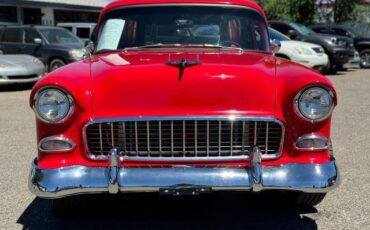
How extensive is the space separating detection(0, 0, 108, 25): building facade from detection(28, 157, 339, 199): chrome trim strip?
788 inches

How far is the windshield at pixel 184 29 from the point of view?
449cm

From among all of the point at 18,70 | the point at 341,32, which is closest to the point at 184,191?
the point at 18,70

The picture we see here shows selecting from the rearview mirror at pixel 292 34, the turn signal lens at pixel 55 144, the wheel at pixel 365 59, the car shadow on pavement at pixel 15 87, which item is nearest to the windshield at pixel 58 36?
the car shadow on pavement at pixel 15 87

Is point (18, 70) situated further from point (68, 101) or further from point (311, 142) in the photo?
point (311, 142)

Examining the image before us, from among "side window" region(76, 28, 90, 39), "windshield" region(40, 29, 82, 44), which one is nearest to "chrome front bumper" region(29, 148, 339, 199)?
"windshield" region(40, 29, 82, 44)

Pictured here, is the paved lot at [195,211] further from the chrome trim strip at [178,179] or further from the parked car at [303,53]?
the parked car at [303,53]

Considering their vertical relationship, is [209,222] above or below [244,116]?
below

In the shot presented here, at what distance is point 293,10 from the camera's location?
2670 cm

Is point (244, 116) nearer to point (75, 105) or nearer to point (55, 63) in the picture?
point (75, 105)

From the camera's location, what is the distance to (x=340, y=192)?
4.58 meters

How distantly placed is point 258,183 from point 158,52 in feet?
4.80

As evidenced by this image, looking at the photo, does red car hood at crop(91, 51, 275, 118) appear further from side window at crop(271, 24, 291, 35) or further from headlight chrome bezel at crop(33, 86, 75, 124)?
side window at crop(271, 24, 291, 35)

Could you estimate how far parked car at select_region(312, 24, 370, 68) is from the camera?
18297 millimetres

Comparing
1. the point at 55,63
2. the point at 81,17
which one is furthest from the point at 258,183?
the point at 81,17
